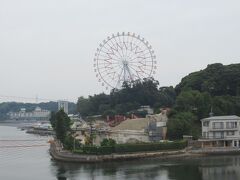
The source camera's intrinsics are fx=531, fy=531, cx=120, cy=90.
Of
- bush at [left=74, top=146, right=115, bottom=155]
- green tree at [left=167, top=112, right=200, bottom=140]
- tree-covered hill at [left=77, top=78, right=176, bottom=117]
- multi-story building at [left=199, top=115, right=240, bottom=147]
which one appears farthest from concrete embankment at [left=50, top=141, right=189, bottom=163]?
tree-covered hill at [left=77, top=78, right=176, bottom=117]

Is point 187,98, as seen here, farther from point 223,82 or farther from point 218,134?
point 223,82

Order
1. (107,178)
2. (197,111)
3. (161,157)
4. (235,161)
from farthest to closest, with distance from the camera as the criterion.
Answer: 1. (197,111)
2. (161,157)
3. (235,161)
4. (107,178)

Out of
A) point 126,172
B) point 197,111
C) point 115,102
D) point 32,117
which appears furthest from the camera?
point 32,117

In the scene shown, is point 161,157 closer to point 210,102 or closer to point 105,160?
point 105,160

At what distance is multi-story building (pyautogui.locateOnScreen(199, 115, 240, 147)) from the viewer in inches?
1855

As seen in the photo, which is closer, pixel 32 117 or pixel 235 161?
pixel 235 161

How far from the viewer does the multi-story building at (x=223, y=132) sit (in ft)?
155

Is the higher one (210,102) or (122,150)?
(210,102)

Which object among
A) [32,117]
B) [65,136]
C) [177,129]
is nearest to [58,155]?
[65,136]

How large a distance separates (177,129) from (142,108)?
80.1ft

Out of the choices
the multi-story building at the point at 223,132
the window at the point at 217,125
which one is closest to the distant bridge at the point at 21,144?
the multi-story building at the point at 223,132

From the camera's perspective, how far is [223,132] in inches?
1870

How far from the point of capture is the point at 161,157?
42.4m

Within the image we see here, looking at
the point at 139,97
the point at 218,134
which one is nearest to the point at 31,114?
the point at 139,97
